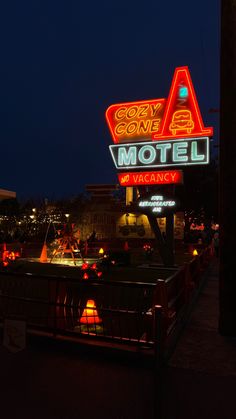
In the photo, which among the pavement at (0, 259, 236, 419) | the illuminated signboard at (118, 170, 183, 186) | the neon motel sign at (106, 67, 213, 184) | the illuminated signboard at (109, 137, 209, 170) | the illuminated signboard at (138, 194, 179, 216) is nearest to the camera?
the pavement at (0, 259, 236, 419)

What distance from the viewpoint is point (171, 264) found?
18.2m

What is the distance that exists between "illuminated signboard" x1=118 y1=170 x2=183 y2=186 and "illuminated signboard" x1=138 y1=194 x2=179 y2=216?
2.98 feet

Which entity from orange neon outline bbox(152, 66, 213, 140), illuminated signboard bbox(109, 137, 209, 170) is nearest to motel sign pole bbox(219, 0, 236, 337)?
illuminated signboard bbox(109, 137, 209, 170)

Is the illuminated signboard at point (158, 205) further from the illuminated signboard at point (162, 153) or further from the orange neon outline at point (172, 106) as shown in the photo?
the orange neon outline at point (172, 106)

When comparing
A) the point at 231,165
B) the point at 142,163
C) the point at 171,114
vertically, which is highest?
the point at 171,114

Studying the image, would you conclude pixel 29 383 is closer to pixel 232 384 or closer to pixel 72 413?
pixel 72 413

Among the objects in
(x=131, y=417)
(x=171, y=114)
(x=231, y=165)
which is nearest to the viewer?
(x=131, y=417)

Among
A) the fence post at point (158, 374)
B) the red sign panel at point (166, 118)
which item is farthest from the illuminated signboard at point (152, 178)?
the fence post at point (158, 374)

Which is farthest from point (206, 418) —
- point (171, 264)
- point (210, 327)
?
point (171, 264)

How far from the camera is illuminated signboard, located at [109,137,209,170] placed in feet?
55.3

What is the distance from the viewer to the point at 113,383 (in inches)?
188

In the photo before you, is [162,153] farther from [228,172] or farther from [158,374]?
[158,374]

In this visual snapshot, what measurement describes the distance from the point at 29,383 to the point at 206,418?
2.21 m

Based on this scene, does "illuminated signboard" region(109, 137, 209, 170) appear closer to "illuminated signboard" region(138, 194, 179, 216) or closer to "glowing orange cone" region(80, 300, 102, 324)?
"illuminated signboard" region(138, 194, 179, 216)
